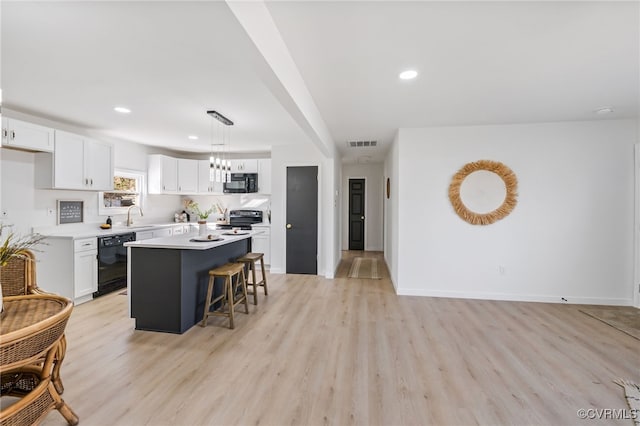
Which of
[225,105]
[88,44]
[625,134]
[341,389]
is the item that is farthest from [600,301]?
[88,44]

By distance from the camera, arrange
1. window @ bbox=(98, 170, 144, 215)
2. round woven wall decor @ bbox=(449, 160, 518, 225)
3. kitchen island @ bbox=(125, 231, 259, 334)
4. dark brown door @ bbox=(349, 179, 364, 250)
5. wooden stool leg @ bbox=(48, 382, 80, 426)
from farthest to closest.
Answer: dark brown door @ bbox=(349, 179, 364, 250) → window @ bbox=(98, 170, 144, 215) → round woven wall decor @ bbox=(449, 160, 518, 225) → kitchen island @ bbox=(125, 231, 259, 334) → wooden stool leg @ bbox=(48, 382, 80, 426)

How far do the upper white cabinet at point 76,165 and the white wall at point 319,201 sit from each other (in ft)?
8.94

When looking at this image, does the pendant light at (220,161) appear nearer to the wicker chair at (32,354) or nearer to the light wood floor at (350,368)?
the light wood floor at (350,368)

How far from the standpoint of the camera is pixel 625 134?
3.79m

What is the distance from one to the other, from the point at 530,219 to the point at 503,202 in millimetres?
432

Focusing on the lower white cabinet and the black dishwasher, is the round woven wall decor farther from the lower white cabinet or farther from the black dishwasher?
the lower white cabinet

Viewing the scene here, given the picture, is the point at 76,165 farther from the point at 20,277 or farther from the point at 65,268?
the point at 20,277

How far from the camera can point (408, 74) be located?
2.51 m

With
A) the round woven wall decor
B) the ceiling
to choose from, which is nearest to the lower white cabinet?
the ceiling

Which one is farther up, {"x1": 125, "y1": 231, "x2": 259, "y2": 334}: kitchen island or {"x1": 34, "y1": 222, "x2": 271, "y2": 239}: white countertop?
{"x1": 34, "y1": 222, "x2": 271, "y2": 239}: white countertop

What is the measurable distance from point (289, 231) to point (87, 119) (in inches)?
137

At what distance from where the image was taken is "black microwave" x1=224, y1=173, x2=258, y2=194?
5.90 m

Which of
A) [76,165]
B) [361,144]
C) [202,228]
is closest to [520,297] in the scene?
[361,144]

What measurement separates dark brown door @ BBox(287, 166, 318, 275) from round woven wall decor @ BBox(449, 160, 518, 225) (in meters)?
2.39
